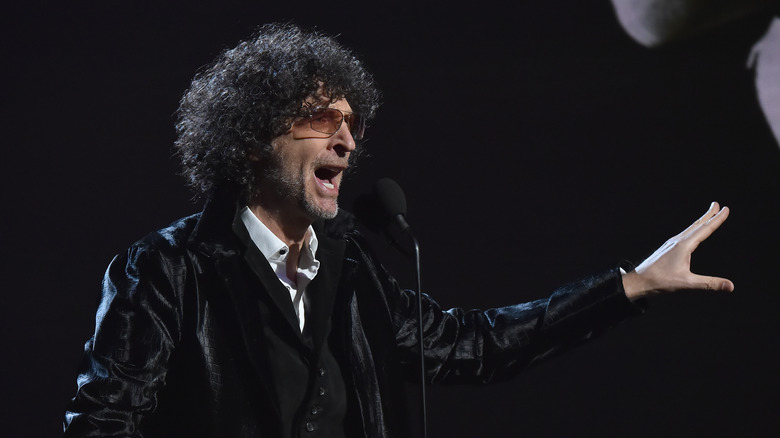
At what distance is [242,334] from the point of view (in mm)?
1393

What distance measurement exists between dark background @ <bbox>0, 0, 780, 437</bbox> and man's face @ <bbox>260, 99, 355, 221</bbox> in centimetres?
62

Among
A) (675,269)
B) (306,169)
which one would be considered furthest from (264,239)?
(675,269)

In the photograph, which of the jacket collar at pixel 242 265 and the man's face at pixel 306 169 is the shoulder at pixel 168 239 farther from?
the man's face at pixel 306 169

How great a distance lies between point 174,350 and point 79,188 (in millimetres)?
882

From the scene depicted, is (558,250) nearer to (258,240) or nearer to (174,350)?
(258,240)

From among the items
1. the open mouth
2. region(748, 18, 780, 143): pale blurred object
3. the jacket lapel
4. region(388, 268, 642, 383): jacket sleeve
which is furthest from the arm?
region(748, 18, 780, 143): pale blurred object

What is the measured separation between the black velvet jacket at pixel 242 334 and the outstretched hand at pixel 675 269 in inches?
1.5

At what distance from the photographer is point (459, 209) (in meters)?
2.27

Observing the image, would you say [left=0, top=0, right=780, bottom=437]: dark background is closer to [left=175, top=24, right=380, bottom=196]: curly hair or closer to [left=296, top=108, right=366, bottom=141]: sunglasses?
[left=175, top=24, right=380, bottom=196]: curly hair

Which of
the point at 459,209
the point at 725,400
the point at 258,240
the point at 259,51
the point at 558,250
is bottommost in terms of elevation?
the point at 725,400

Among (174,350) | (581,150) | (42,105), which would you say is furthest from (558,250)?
(42,105)

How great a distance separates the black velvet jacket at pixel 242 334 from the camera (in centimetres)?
132

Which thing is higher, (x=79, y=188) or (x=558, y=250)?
(x=79, y=188)

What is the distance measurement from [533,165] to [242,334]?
1.13 m
